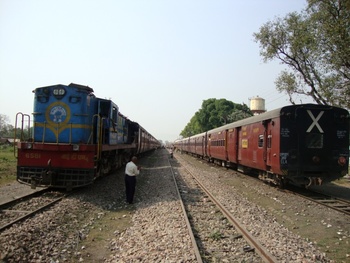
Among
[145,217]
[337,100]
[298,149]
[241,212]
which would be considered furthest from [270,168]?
[337,100]

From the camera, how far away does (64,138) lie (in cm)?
1177

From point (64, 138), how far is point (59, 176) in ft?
4.96

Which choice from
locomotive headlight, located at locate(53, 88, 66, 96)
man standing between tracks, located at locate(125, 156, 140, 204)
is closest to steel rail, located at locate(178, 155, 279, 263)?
man standing between tracks, located at locate(125, 156, 140, 204)

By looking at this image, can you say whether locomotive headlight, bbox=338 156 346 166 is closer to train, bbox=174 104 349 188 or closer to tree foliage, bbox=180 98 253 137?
train, bbox=174 104 349 188

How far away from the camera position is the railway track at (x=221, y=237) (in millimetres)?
5391

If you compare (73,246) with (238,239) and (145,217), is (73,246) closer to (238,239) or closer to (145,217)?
(145,217)

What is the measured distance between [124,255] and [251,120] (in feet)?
36.0

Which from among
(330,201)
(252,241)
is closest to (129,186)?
(252,241)

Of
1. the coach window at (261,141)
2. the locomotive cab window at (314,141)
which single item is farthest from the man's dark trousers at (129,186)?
the locomotive cab window at (314,141)

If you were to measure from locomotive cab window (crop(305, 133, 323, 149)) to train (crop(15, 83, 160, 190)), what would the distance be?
288 inches

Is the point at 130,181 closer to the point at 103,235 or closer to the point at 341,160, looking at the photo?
the point at 103,235

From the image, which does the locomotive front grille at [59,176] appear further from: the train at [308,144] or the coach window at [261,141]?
the coach window at [261,141]

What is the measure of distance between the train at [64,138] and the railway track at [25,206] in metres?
0.42

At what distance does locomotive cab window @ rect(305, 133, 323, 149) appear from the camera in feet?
37.9
